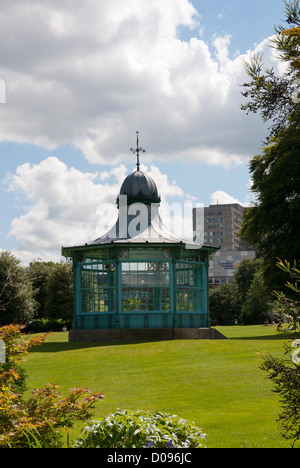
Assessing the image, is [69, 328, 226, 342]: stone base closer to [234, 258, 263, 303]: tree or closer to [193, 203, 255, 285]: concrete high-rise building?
[234, 258, 263, 303]: tree

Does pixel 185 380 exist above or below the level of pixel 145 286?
below

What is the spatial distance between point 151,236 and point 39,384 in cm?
1522

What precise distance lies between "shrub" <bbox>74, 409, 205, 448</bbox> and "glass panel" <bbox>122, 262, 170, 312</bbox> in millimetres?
22877

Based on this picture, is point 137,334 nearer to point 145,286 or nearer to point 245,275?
point 145,286

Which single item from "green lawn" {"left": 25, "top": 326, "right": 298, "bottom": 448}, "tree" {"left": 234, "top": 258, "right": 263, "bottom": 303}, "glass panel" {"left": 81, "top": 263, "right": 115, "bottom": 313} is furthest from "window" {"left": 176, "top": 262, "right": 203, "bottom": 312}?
"tree" {"left": 234, "top": 258, "right": 263, "bottom": 303}

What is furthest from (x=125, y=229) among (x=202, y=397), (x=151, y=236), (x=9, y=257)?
(x=202, y=397)

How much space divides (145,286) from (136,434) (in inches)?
913

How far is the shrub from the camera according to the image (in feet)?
21.4

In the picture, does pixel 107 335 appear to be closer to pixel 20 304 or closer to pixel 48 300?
pixel 20 304

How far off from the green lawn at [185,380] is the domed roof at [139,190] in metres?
9.73

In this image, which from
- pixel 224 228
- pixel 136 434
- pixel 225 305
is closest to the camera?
pixel 136 434

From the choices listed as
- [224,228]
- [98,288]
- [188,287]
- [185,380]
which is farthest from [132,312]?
[224,228]

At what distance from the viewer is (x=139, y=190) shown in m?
33.1

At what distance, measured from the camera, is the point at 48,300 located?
5031 cm
